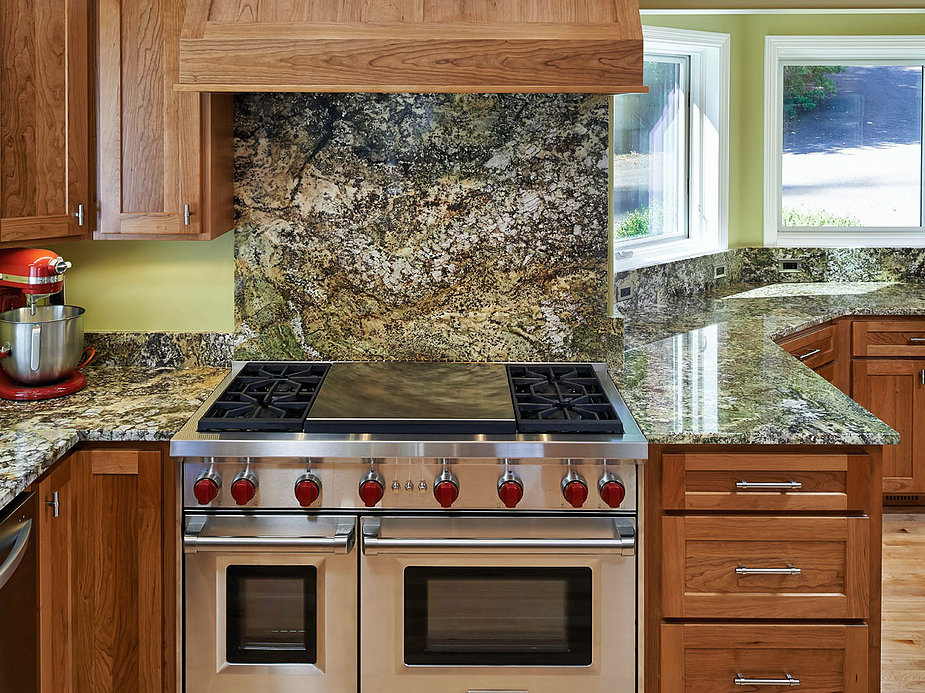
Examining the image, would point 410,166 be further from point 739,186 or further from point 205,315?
point 739,186

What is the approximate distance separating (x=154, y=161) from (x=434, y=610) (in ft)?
4.34

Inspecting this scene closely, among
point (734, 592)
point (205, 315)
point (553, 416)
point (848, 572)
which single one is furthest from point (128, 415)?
point (848, 572)

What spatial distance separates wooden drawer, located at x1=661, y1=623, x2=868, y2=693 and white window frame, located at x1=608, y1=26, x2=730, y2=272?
2213 mm

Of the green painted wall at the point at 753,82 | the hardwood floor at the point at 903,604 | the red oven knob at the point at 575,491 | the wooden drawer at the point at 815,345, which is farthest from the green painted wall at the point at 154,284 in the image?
the green painted wall at the point at 753,82

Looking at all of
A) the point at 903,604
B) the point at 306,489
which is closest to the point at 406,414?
the point at 306,489

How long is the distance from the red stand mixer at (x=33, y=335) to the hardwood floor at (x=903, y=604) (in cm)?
242

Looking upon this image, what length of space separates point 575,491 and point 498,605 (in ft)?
1.07

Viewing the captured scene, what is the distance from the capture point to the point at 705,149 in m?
4.41

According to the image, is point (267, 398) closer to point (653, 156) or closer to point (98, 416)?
point (98, 416)

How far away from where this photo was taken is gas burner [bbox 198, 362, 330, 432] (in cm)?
224

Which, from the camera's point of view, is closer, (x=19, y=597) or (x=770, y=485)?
(x=19, y=597)

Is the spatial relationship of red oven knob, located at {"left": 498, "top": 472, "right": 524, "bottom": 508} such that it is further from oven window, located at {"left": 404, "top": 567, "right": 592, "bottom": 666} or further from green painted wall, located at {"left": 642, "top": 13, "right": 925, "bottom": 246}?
green painted wall, located at {"left": 642, "top": 13, "right": 925, "bottom": 246}

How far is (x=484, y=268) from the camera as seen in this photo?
2.85 metres

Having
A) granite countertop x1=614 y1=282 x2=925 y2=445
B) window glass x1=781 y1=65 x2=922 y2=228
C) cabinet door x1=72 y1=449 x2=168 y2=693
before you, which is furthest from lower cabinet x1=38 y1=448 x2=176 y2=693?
window glass x1=781 y1=65 x2=922 y2=228
